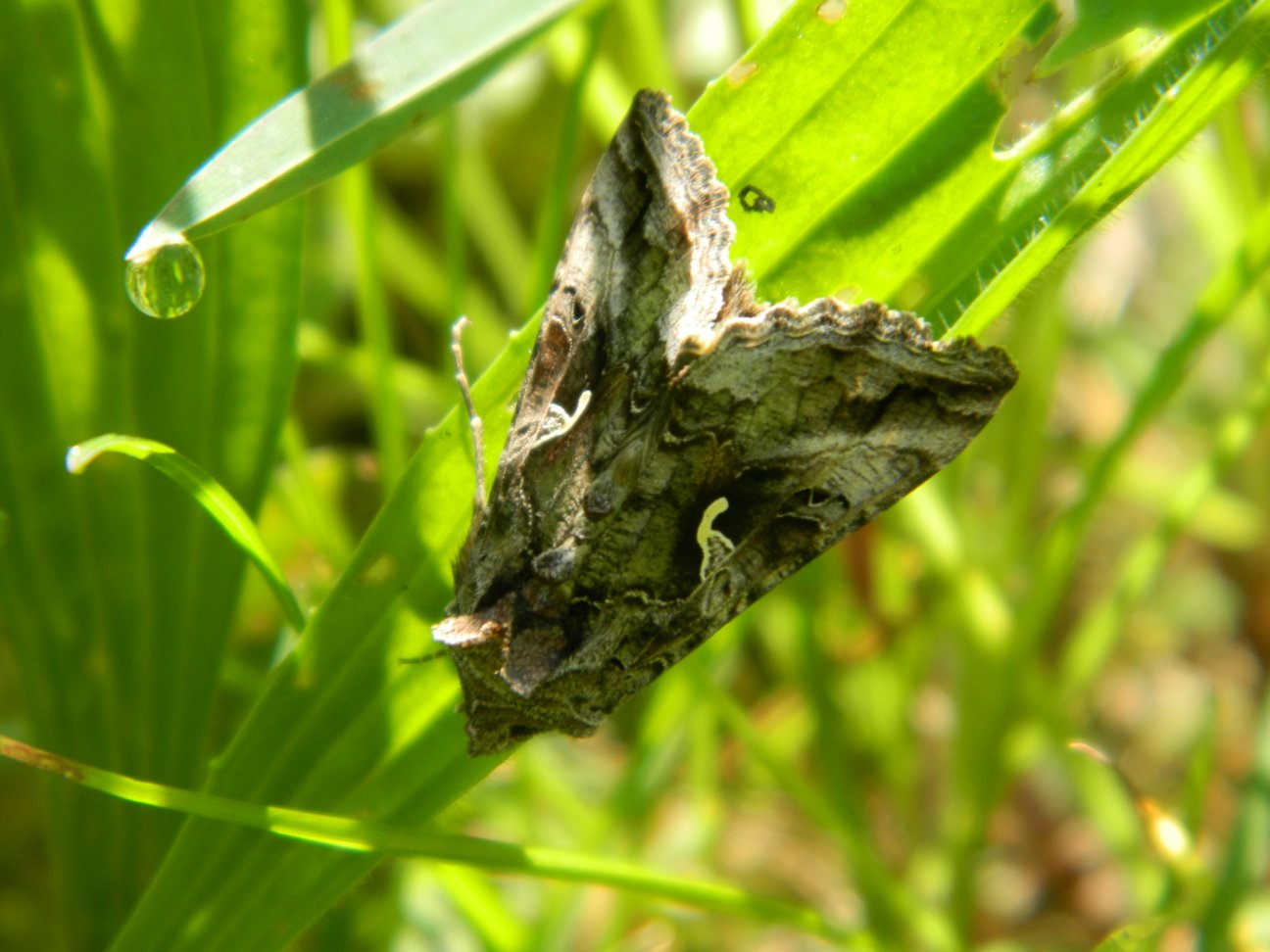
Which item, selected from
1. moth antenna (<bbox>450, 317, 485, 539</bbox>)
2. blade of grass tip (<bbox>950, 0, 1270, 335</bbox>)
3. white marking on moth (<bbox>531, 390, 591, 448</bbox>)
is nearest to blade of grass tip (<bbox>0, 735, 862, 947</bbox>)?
moth antenna (<bbox>450, 317, 485, 539</bbox>)

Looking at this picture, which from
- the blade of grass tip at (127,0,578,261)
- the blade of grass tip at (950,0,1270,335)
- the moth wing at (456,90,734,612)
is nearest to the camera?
the blade of grass tip at (127,0,578,261)

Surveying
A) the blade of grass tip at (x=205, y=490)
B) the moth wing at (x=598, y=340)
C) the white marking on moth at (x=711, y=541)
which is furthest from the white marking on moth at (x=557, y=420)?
the blade of grass tip at (x=205, y=490)

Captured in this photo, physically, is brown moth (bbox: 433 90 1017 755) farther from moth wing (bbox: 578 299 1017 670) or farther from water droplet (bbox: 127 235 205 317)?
water droplet (bbox: 127 235 205 317)

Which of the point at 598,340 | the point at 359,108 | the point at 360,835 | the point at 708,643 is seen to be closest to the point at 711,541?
the point at 598,340

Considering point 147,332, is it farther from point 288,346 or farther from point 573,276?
point 573,276

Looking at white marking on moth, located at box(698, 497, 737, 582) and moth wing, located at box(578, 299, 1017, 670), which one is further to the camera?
white marking on moth, located at box(698, 497, 737, 582)

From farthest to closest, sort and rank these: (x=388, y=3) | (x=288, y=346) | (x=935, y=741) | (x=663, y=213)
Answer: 1. (x=935, y=741)
2. (x=388, y=3)
3. (x=288, y=346)
4. (x=663, y=213)

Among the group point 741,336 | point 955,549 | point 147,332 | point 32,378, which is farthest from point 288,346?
point 955,549

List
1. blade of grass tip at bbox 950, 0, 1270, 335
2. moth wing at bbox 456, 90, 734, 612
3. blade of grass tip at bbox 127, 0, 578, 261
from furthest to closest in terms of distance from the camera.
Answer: moth wing at bbox 456, 90, 734, 612 → blade of grass tip at bbox 950, 0, 1270, 335 → blade of grass tip at bbox 127, 0, 578, 261
